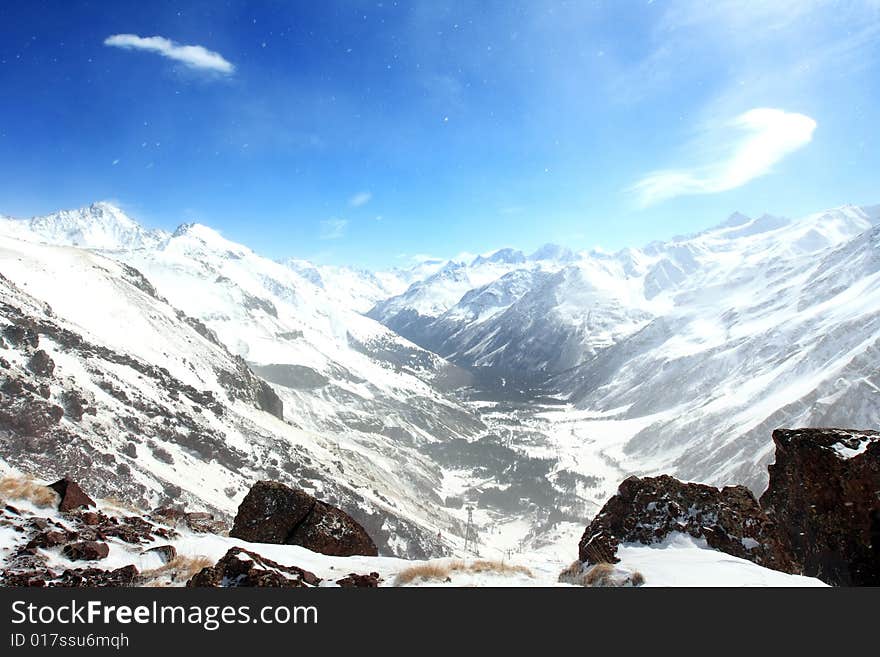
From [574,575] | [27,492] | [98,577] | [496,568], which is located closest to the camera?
[98,577]

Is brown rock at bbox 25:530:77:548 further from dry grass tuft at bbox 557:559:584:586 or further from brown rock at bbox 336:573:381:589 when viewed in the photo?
dry grass tuft at bbox 557:559:584:586

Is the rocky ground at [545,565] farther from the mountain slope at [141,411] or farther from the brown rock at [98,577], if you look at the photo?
the mountain slope at [141,411]

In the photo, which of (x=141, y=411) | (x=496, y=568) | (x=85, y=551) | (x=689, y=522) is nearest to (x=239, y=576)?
(x=85, y=551)

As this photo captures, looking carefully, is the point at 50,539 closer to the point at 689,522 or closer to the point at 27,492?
the point at 27,492

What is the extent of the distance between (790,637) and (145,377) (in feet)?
449

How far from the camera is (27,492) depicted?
14273mm

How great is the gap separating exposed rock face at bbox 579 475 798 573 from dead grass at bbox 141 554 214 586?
10152 millimetres

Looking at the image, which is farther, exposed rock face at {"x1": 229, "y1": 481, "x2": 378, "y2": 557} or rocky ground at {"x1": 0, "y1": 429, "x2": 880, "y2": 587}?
exposed rock face at {"x1": 229, "y1": 481, "x2": 378, "y2": 557}

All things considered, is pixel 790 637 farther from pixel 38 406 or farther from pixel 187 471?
pixel 187 471

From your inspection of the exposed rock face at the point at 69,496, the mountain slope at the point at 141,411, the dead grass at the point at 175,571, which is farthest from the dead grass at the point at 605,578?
the mountain slope at the point at 141,411

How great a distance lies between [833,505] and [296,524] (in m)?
17.8

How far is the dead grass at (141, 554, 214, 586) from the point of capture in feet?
34.8

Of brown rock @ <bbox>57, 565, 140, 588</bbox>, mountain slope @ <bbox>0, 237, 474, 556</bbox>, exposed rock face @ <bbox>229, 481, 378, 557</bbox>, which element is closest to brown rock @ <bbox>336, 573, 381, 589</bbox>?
brown rock @ <bbox>57, 565, 140, 588</bbox>

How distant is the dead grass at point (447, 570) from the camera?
35.8 feet
